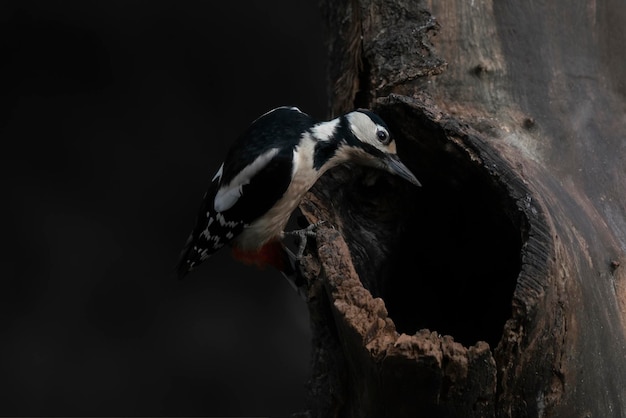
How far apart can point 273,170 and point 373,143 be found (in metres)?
0.37

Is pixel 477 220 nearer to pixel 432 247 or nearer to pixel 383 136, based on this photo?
pixel 432 247

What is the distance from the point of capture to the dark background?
3643 mm

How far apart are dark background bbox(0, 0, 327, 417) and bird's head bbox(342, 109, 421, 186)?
1.40 metres

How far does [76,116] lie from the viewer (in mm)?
3715

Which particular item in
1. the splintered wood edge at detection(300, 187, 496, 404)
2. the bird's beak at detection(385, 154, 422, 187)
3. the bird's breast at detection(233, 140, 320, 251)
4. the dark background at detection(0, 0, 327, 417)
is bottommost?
the dark background at detection(0, 0, 327, 417)

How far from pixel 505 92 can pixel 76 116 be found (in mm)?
1985

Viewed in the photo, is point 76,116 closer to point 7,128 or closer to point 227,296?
point 7,128

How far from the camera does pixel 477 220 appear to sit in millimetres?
2432

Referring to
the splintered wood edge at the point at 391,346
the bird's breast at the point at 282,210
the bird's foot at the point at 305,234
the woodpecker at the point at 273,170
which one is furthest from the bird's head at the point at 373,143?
the splintered wood edge at the point at 391,346

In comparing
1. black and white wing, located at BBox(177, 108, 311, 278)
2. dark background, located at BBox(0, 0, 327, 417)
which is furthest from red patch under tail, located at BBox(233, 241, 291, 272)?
dark background, located at BBox(0, 0, 327, 417)

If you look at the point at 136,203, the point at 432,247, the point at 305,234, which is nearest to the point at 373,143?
the point at 305,234

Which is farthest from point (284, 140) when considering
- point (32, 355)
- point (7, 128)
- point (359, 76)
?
point (32, 355)

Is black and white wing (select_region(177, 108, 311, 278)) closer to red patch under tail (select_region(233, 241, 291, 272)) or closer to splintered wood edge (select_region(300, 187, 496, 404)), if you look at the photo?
red patch under tail (select_region(233, 241, 291, 272))

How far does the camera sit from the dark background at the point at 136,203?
3643mm
